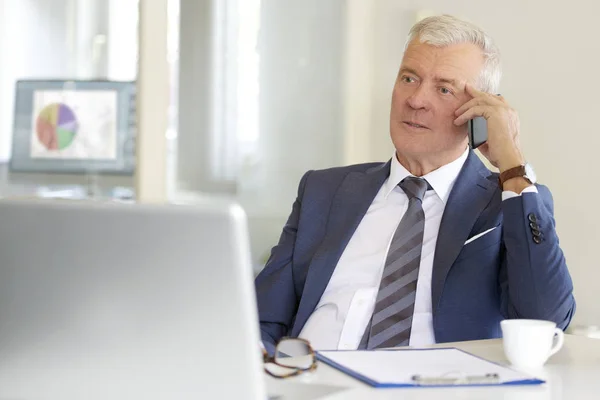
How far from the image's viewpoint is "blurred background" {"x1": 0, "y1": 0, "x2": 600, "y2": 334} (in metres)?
2.93

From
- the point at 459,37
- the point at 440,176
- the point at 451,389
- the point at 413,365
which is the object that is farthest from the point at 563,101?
the point at 451,389

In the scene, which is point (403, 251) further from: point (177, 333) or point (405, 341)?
point (177, 333)

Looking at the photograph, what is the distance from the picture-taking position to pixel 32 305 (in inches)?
38.5

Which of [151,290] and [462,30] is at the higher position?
[462,30]

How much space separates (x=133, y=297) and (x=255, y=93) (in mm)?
2518

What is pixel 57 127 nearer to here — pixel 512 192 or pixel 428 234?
pixel 428 234

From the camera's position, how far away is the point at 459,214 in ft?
6.65

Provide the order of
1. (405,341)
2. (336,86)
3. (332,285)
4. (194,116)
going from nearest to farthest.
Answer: (405,341) < (332,285) < (194,116) < (336,86)

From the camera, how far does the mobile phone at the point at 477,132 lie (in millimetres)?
2125

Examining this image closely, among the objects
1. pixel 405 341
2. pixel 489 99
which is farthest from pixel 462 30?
pixel 405 341

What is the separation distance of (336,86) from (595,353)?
2219 mm

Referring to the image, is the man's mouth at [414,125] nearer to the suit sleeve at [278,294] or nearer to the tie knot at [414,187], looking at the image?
the tie knot at [414,187]

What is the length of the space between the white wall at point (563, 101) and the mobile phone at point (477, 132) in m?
1.10

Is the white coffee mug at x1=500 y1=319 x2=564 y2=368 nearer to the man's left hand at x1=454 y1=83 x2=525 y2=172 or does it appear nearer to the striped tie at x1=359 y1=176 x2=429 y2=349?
the striped tie at x1=359 y1=176 x2=429 y2=349
